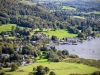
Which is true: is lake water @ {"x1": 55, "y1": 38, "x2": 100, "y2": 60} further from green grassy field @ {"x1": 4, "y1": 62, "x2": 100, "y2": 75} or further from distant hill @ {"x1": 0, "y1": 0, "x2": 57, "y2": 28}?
distant hill @ {"x1": 0, "y1": 0, "x2": 57, "y2": 28}

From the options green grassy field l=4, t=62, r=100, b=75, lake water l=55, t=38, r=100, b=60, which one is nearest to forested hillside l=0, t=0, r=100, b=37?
lake water l=55, t=38, r=100, b=60

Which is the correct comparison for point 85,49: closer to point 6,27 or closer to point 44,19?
point 6,27

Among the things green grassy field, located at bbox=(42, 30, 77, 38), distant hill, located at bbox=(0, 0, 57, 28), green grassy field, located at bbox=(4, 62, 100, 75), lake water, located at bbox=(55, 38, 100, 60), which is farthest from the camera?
distant hill, located at bbox=(0, 0, 57, 28)

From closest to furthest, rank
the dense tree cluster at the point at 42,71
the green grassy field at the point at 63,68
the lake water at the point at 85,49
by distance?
1. the dense tree cluster at the point at 42,71
2. the green grassy field at the point at 63,68
3. the lake water at the point at 85,49

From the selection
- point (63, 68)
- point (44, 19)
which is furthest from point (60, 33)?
point (63, 68)

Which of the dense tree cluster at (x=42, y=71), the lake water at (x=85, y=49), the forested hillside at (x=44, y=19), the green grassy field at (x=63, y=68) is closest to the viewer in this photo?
the dense tree cluster at (x=42, y=71)

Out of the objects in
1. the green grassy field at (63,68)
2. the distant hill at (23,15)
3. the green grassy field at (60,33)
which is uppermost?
the distant hill at (23,15)

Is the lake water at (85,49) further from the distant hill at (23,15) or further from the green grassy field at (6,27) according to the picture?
the distant hill at (23,15)

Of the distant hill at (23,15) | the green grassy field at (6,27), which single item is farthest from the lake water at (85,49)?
the distant hill at (23,15)

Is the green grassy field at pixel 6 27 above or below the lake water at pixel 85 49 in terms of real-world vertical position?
above

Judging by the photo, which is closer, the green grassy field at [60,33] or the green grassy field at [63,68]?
the green grassy field at [63,68]

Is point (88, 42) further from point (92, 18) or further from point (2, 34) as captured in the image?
point (92, 18)
